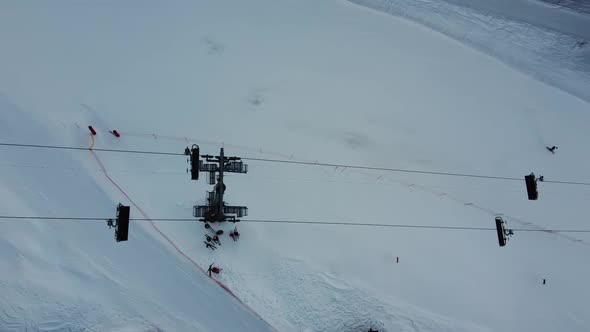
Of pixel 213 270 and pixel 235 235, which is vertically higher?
pixel 235 235

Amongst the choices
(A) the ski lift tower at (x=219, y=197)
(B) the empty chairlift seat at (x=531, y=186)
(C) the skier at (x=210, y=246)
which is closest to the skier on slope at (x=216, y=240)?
(C) the skier at (x=210, y=246)

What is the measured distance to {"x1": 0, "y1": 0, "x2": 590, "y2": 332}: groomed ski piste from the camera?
14641 millimetres

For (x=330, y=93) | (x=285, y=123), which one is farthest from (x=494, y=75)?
(x=285, y=123)

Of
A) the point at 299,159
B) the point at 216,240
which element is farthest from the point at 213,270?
the point at 299,159

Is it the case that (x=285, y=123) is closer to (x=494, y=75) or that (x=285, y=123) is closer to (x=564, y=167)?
(x=494, y=75)

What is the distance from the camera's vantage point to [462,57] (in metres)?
20.3

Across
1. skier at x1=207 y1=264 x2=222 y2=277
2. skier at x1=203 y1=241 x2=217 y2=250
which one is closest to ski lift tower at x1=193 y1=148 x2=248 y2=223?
skier at x1=203 y1=241 x2=217 y2=250

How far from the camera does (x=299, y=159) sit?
17.2 metres

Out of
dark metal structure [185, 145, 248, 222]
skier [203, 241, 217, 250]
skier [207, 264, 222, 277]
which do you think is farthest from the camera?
skier [203, 241, 217, 250]

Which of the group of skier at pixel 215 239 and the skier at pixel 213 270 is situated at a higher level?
the group of skier at pixel 215 239

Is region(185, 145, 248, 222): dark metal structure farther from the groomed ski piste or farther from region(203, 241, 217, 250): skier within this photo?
the groomed ski piste

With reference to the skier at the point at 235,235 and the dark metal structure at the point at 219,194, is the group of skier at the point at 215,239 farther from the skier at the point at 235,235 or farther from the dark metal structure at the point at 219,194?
the dark metal structure at the point at 219,194

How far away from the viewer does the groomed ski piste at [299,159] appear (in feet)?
48.0

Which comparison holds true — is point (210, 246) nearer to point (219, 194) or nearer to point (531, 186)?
point (219, 194)
